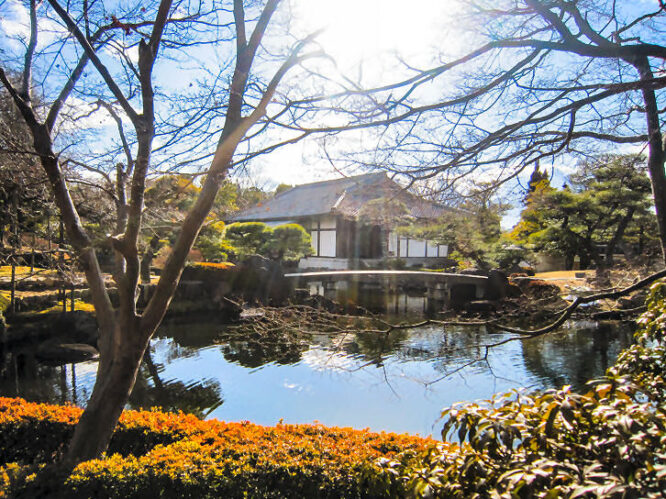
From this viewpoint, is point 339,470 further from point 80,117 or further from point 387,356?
point 387,356

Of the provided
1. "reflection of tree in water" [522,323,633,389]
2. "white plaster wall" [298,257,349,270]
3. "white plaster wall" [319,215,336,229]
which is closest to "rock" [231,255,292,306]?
"white plaster wall" [298,257,349,270]

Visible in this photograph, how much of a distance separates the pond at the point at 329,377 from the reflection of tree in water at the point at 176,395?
16mm

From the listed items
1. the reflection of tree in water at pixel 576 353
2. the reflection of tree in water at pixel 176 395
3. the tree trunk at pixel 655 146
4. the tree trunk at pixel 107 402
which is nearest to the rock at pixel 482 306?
the reflection of tree in water at pixel 576 353

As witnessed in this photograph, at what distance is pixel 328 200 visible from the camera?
1118 centimetres

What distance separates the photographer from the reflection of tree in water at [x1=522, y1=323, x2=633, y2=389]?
698cm

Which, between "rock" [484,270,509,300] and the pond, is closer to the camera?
the pond

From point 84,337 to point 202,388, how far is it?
156 inches

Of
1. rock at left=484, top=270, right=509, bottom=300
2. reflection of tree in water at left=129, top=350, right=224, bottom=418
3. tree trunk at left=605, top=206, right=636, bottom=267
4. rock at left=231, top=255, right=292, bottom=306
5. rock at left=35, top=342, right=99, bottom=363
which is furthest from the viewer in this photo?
rock at left=231, top=255, right=292, bottom=306

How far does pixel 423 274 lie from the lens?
1511cm

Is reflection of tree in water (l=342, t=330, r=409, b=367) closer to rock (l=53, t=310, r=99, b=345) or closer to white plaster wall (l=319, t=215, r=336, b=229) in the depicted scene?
rock (l=53, t=310, r=99, b=345)

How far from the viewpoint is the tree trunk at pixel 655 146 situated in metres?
2.66

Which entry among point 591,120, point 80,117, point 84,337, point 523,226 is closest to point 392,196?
point 591,120

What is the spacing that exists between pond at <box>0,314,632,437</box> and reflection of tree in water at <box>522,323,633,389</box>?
0.06 feet

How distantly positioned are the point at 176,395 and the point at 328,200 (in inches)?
249
